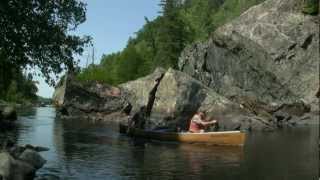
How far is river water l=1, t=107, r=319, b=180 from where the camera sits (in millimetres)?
23453

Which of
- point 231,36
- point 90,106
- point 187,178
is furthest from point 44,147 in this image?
point 231,36

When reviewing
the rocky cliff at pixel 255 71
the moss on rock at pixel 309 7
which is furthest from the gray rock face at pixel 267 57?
the moss on rock at pixel 309 7

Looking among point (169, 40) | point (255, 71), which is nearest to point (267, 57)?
point (255, 71)

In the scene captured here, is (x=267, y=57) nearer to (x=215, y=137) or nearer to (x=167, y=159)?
(x=215, y=137)

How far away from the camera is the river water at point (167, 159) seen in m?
23.5

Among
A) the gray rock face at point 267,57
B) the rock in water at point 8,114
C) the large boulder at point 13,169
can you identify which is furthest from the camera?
the gray rock face at point 267,57

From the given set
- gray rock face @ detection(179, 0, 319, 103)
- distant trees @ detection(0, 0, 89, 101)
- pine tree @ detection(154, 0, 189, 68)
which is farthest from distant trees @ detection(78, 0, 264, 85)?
distant trees @ detection(0, 0, 89, 101)

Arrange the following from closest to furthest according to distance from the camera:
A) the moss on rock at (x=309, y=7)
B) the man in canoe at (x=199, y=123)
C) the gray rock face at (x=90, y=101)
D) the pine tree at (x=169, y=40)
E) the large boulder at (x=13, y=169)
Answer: the large boulder at (x=13, y=169) < the man in canoe at (x=199, y=123) < the gray rock face at (x=90, y=101) < the moss on rock at (x=309, y=7) < the pine tree at (x=169, y=40)

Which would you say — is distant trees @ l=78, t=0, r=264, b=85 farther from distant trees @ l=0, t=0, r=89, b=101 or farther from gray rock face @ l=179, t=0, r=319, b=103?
distant trees @ l=0, t=0, r=89, b=101

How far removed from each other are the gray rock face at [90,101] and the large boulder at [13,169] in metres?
53.6

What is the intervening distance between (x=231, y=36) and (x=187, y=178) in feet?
207

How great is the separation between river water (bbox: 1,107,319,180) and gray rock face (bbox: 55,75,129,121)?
3281 cm

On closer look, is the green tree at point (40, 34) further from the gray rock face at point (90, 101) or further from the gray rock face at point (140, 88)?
the gray rock face at point (90, 101)

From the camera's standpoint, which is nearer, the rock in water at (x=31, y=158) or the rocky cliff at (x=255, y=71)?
the rock in water at (x=31, y=158)
